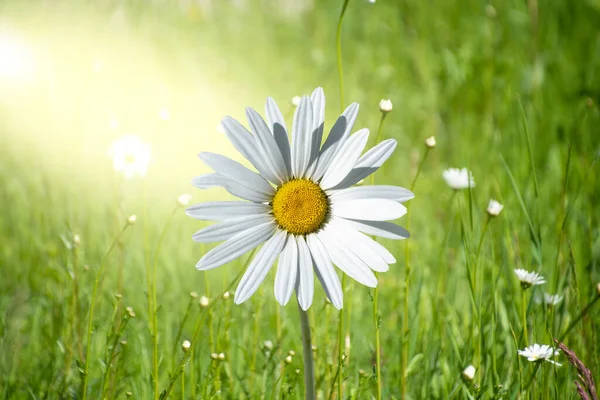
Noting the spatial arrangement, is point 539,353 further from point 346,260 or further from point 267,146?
point 267,146

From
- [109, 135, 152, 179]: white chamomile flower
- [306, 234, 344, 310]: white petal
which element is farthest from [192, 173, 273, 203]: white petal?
[109, 135, 152, 179]: white chamomile flower

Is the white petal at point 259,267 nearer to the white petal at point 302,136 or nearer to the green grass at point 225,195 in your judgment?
the white petal at point 302,136

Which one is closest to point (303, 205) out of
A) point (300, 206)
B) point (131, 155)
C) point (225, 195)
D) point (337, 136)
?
point (300, 206)

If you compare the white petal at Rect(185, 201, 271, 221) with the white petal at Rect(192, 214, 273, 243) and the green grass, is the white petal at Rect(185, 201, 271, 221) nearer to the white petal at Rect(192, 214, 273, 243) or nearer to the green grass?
the white petal at Rect(192, 214, 273, 243)

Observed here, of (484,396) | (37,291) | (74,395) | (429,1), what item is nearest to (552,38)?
(429,1)

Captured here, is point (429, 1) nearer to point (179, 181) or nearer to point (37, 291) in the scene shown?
point (179, 181)

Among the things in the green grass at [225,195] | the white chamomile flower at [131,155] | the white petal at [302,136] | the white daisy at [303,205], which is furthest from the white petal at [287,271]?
the white chamomile flower at [131,155]

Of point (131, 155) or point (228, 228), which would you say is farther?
point (131, 155)
